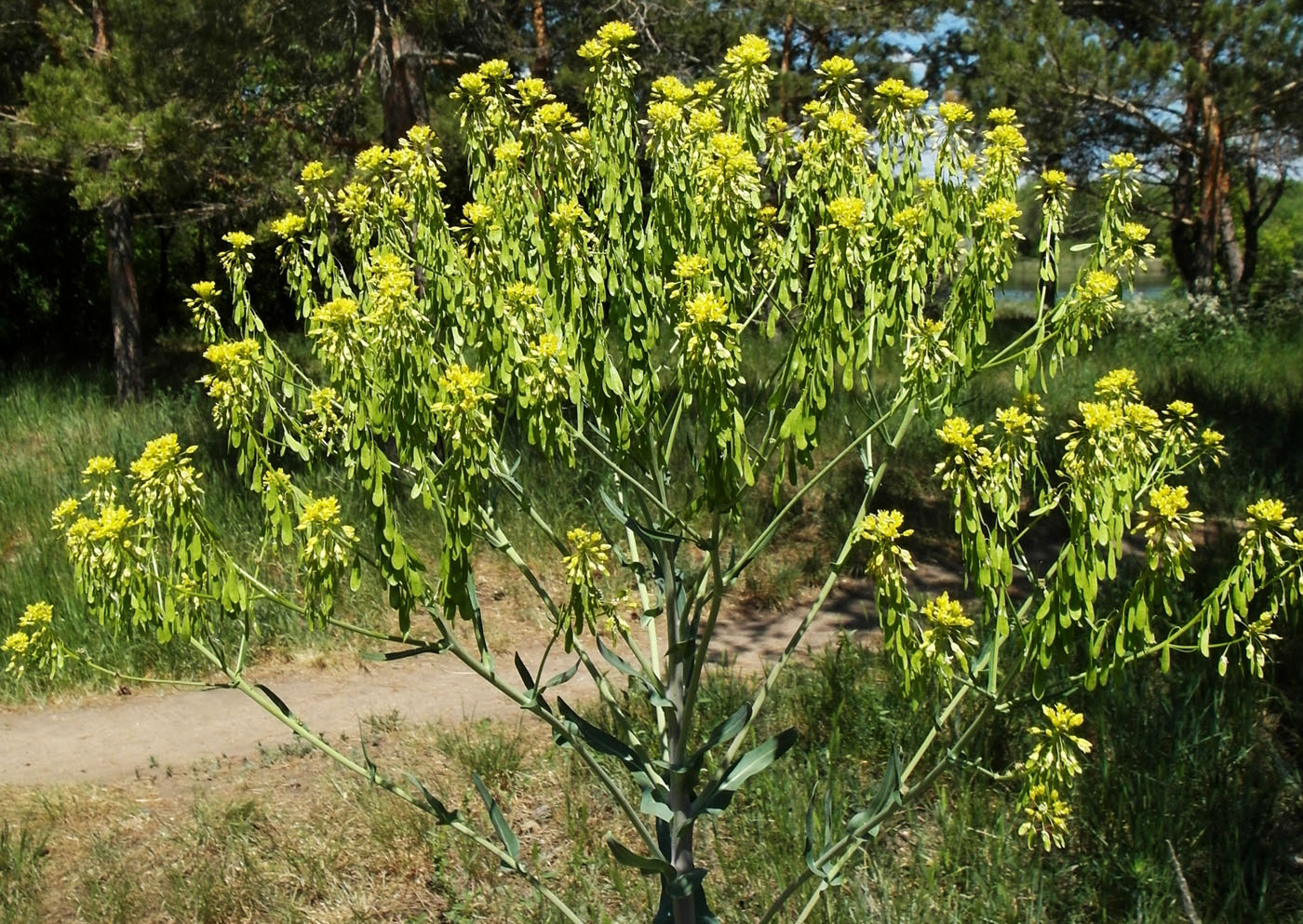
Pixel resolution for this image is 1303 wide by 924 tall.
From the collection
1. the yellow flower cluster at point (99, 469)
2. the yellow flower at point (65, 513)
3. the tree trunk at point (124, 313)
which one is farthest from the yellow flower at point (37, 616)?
the tree trunk at point (124, 313)

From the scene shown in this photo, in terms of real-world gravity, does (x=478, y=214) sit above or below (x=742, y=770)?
above

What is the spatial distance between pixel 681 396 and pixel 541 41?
9718 mm

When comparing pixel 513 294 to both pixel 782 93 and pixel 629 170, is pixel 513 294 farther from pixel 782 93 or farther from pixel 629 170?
pixel 782 93

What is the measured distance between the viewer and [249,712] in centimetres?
591

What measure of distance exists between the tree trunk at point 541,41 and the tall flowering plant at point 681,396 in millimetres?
8013

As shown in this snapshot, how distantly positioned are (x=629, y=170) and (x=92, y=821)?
12.3 feet

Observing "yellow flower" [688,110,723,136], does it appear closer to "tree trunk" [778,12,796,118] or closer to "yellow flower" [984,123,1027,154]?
"yellow flower" [984,123,1027,154]

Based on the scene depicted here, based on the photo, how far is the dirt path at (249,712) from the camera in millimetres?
5305

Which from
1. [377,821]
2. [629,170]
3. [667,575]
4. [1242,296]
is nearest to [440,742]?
[377,821]

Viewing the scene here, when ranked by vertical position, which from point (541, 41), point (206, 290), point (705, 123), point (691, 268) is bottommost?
point (206, 290)

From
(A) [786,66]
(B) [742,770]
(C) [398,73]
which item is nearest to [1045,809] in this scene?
(B) [742,770]

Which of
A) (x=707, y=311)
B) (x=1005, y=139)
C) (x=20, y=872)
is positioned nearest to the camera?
(x=707, y=311)

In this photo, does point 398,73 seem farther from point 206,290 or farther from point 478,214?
point 478,214

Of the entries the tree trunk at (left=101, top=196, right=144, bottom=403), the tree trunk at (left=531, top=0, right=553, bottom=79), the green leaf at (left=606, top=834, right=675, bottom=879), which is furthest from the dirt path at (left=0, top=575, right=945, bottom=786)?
the tree trunk at (left=101, top=196, right=144, bottom=403)
